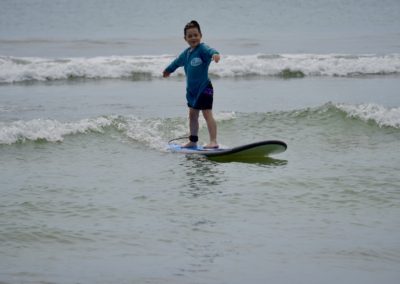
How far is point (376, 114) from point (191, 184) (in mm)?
4192

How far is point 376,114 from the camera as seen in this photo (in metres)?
10.2

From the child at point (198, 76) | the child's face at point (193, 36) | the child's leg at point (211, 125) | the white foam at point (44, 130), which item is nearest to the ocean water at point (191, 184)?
the white foam at point (44, 130)

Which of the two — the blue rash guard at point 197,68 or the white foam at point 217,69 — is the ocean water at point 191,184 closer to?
the white foam at point 217,69

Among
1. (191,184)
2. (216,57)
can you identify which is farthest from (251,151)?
(191,184)

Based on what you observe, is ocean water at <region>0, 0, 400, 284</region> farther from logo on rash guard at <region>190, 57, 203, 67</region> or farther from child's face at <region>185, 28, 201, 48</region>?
child's face at <region>185, 28, 201, 48</region>

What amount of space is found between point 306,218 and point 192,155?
9.63ft

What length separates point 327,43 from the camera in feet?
99.6

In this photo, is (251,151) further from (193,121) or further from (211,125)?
(193,121)

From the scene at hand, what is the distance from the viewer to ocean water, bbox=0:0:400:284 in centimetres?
484

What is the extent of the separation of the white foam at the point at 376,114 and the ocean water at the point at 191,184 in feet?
0.09

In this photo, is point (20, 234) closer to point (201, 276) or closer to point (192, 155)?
point (201, 276)

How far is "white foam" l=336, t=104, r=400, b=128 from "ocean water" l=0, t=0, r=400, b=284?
0.03m

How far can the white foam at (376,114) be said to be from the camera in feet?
32.7

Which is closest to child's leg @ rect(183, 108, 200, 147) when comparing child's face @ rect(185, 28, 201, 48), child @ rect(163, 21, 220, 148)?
child @ rect(163, 21, 220, 148)
